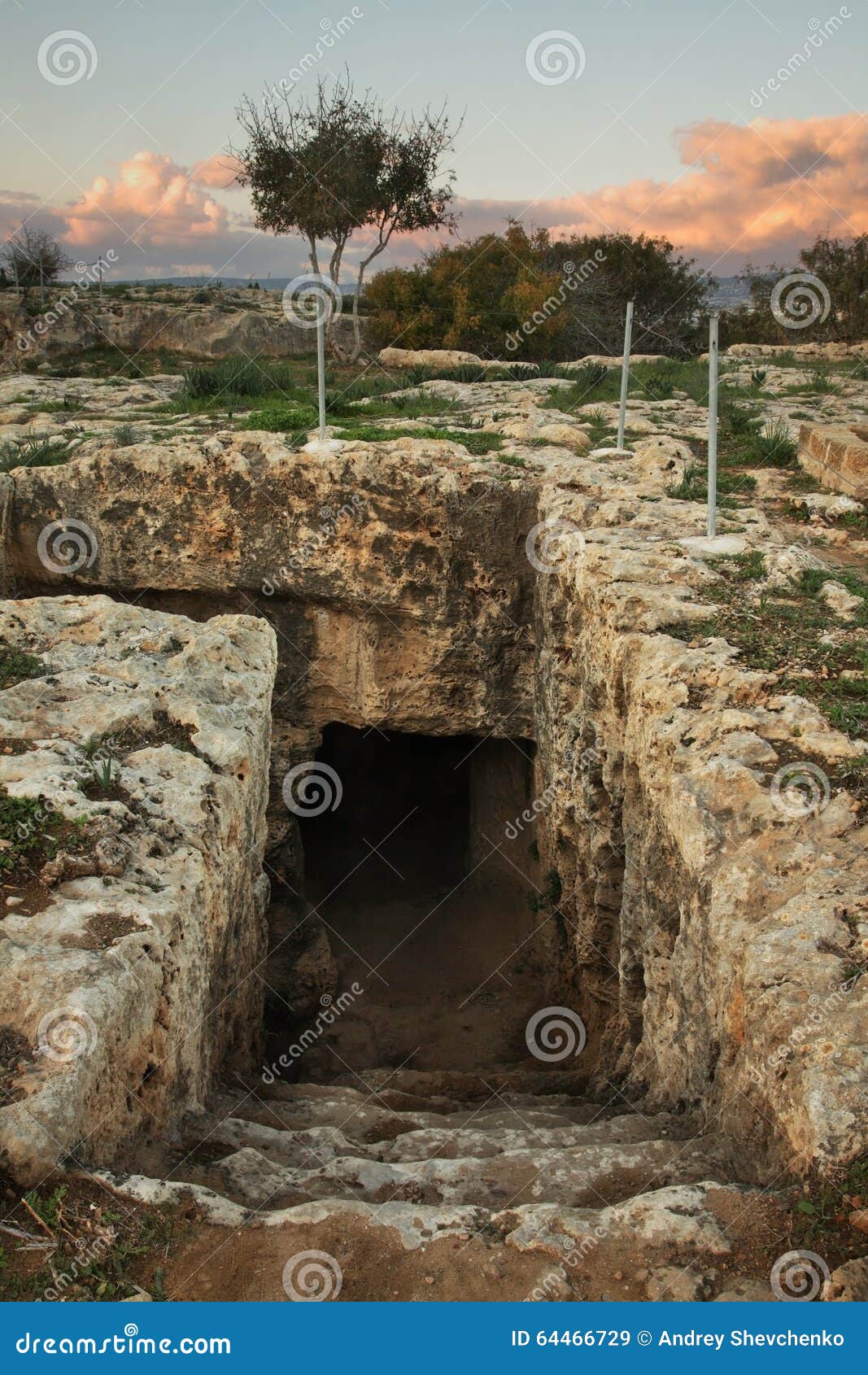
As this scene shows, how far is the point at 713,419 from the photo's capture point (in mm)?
7168

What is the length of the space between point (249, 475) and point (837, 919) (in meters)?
7.44

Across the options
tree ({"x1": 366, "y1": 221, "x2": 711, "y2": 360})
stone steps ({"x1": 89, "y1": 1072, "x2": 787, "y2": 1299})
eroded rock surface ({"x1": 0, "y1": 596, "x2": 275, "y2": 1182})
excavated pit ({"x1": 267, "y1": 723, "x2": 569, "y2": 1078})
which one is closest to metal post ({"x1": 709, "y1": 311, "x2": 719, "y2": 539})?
eroded rock surface ({"x1": 0, "y1": 596, "x2": 275, "y2": 1182})

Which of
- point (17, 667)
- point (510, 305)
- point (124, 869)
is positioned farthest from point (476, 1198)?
point (510, 305)

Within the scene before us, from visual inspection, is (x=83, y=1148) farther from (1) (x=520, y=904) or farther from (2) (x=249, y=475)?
(1) (x=520, y=904)

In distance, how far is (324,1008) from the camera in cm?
1027

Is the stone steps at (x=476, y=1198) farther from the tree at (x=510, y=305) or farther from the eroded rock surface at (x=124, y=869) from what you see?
the tree at (x=510, y=305)

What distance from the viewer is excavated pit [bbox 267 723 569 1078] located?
389 inches

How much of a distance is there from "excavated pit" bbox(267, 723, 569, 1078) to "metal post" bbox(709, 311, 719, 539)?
4032 millimetres

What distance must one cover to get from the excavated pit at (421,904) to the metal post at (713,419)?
403cm

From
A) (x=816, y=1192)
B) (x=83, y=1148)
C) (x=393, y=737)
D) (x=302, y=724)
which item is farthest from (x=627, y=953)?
(x=393, y=737)

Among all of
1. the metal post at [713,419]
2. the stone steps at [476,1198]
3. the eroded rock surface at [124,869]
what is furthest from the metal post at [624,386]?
the stone steps at [476,1198]

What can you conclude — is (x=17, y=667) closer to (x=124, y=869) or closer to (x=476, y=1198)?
(x=124, y=869)

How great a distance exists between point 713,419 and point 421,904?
24.5ft

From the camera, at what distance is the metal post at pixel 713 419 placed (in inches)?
266
